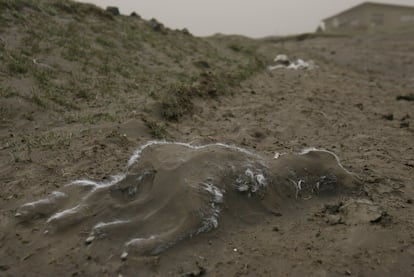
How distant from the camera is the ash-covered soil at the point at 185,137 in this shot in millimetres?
2881

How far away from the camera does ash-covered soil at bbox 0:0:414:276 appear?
288 centimetres

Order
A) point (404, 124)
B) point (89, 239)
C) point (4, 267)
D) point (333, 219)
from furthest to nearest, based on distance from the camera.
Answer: point (404, 124) → point (333, 219) → point (89, 239) → point (4, 267)

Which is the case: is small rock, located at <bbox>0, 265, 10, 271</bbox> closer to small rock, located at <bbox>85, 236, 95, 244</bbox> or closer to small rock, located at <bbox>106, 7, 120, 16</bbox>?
small rock, located at <bbox>85, 236, 95, 244</bbox>

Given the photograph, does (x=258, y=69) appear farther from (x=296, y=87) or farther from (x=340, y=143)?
(x=340, y=143)

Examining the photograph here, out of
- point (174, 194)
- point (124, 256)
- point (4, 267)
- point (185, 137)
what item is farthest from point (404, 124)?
point (4, 267)

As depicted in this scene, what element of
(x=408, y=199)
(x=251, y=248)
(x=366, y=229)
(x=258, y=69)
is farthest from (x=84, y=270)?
(x=258, y=69)

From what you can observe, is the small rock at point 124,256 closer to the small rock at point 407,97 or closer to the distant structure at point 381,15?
the small rock at point 407,97

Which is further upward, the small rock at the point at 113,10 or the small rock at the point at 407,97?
the small rock at the point at 113,10

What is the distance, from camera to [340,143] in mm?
4965

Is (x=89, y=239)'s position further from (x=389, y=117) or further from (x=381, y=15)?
(x=381, y=15)

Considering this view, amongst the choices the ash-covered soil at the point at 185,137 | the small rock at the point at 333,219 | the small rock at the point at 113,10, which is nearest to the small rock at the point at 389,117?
the ash-covered soil at the point at 185,137

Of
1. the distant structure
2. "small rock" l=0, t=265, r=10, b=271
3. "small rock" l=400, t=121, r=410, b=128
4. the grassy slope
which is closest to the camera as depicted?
"small rock" l=0, t=265, r=10, b=271

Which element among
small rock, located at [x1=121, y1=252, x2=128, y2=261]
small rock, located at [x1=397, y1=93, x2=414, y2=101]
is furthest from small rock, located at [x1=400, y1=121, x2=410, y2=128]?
small rock, located at [x1=121, y1=252, x2=128, y2=261]

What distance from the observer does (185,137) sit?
4777 millimetres
